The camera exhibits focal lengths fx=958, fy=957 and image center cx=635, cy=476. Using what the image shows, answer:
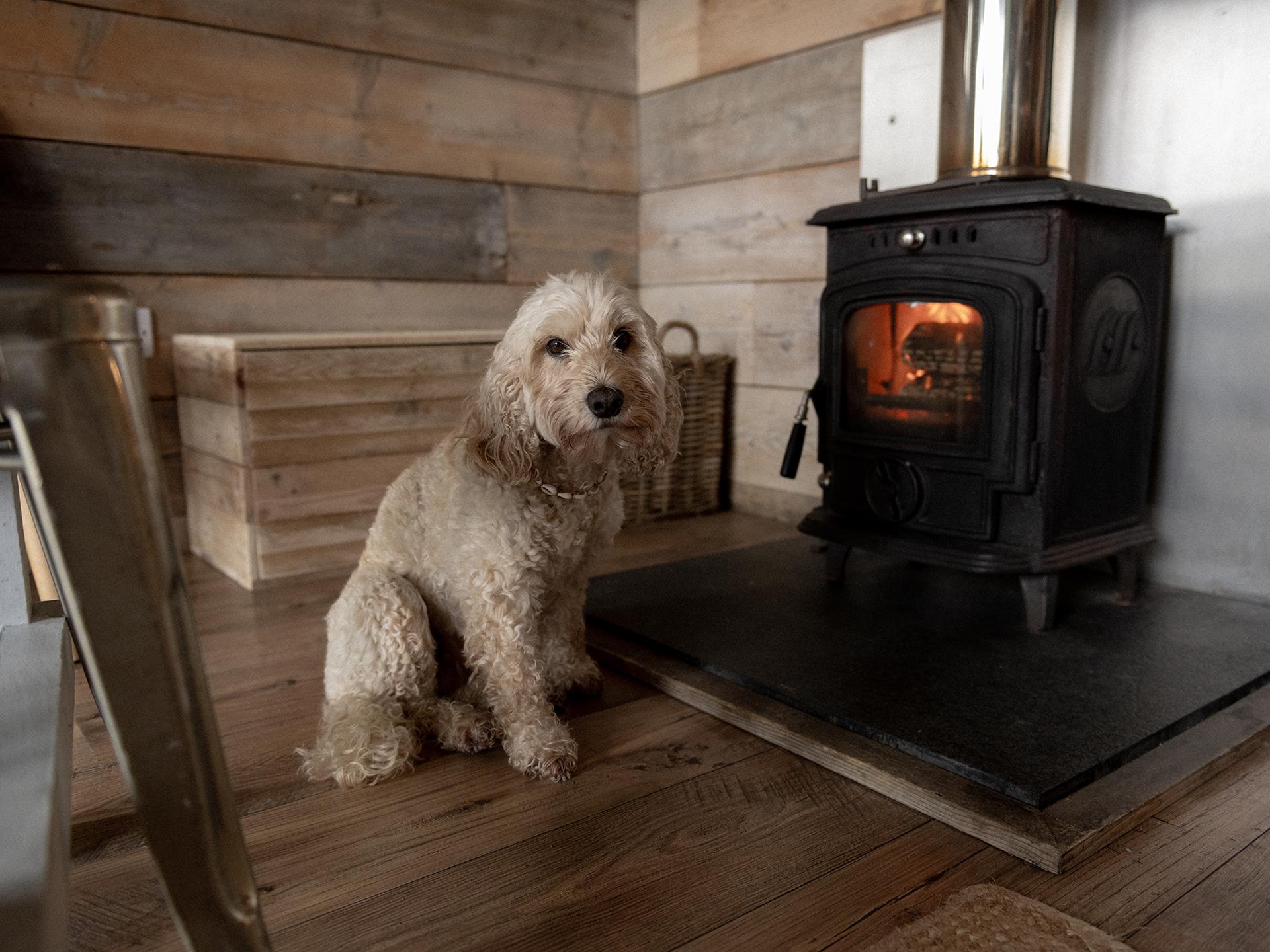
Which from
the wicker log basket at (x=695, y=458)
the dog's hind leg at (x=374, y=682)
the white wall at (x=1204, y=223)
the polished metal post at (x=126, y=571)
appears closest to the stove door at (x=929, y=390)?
the white wall at (x=1204, y=223)

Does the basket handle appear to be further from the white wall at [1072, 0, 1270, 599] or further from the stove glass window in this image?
the white wall at [1072, 0, 1270, 599]

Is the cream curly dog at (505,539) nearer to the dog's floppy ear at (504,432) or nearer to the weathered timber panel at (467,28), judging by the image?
the dog's floppy ear at (504,432)

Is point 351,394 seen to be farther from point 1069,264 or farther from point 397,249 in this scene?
point 1069,264

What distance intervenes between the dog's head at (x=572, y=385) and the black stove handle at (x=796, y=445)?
857 millimetres

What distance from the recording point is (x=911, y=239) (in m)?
2.22

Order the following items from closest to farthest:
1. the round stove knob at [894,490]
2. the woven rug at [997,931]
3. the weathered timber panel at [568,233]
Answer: the woven rug at [997,931], the round stove knob at [894,490], the weathered timber panel at [568,233]

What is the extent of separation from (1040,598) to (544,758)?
3.90 feet

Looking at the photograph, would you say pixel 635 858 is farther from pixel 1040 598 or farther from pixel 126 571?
pixel 1040 598

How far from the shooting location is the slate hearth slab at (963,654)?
1642mm

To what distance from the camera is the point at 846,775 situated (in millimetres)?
1644

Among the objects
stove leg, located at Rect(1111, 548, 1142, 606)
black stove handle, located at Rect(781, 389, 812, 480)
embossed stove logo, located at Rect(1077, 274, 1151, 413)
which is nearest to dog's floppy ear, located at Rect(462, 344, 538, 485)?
black stove handle, located at Rect(781, 389, 812, 480)

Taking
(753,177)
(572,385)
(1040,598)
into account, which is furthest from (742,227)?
(572,385)

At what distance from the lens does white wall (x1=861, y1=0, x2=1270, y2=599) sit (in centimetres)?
231

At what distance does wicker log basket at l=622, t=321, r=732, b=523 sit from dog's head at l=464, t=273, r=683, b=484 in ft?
5.43
